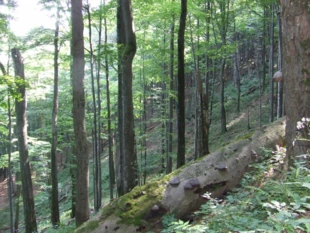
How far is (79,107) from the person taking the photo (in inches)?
263

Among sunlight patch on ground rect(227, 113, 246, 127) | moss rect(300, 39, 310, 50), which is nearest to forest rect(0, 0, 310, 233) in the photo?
moss rect(300, 39, 310, 50)

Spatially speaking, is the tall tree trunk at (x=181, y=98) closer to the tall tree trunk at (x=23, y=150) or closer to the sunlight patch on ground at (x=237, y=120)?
the tall tree trunk at (x=23, y=150)

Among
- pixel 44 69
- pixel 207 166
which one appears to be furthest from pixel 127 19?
pixel 44 69

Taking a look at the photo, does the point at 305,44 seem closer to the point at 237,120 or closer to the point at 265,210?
the point at 265,210

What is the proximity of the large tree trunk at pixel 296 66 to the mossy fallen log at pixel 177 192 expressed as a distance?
1.25 meters

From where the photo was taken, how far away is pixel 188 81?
28.0 meters

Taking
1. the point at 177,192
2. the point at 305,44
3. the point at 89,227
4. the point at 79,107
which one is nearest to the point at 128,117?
the point at 79,107

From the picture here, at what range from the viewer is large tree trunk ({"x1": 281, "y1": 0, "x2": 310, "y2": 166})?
3.29m

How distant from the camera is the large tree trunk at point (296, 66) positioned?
329 cm

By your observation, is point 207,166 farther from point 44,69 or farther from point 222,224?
point 44,69

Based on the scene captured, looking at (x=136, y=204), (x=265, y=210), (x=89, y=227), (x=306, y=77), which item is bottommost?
(x=89, y=227)

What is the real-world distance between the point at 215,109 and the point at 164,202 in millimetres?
18442

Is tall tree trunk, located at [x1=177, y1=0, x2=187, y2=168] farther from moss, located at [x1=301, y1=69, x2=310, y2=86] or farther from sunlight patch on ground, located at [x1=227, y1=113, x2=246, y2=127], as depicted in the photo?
sunlight patch on ground, located at [x1=227, y1=113, x2=246, y2=127]

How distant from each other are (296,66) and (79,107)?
480cm
